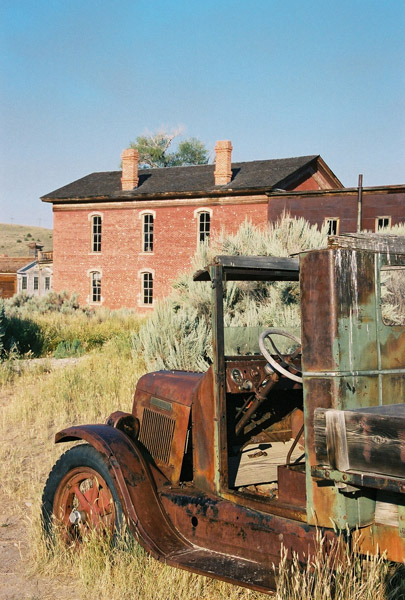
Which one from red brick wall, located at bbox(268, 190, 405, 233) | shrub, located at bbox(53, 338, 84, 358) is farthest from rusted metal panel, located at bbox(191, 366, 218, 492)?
red brick wall, located at bbox(268, 190, 405, 233)

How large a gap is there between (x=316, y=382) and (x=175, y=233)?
31.9 m

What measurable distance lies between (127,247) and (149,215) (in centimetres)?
217

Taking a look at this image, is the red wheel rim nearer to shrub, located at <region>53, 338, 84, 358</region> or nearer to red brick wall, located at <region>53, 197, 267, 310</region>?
shrub, located at <region>53, 338, 84, 358</region>

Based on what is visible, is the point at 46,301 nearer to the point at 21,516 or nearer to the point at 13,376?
the point at 13,376

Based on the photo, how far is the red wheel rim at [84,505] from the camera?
14.5ft

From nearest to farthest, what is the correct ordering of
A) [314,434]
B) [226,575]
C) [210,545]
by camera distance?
[314,434]
[226,575]
[210,545]

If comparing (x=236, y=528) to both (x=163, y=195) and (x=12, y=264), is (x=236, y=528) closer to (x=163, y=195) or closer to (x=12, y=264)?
(x=163, y=195)

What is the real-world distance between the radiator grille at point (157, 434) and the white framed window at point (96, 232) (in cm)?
3297

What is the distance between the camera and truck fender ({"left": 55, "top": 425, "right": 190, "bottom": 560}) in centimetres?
408

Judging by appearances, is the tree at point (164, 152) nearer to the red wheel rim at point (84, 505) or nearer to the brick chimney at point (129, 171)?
the brick chimney at point (129, 171)

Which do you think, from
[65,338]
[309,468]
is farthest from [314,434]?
[65,338]

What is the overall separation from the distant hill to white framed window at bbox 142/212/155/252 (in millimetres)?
51891

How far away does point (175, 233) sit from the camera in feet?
114

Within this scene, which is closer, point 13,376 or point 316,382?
point 316,382
